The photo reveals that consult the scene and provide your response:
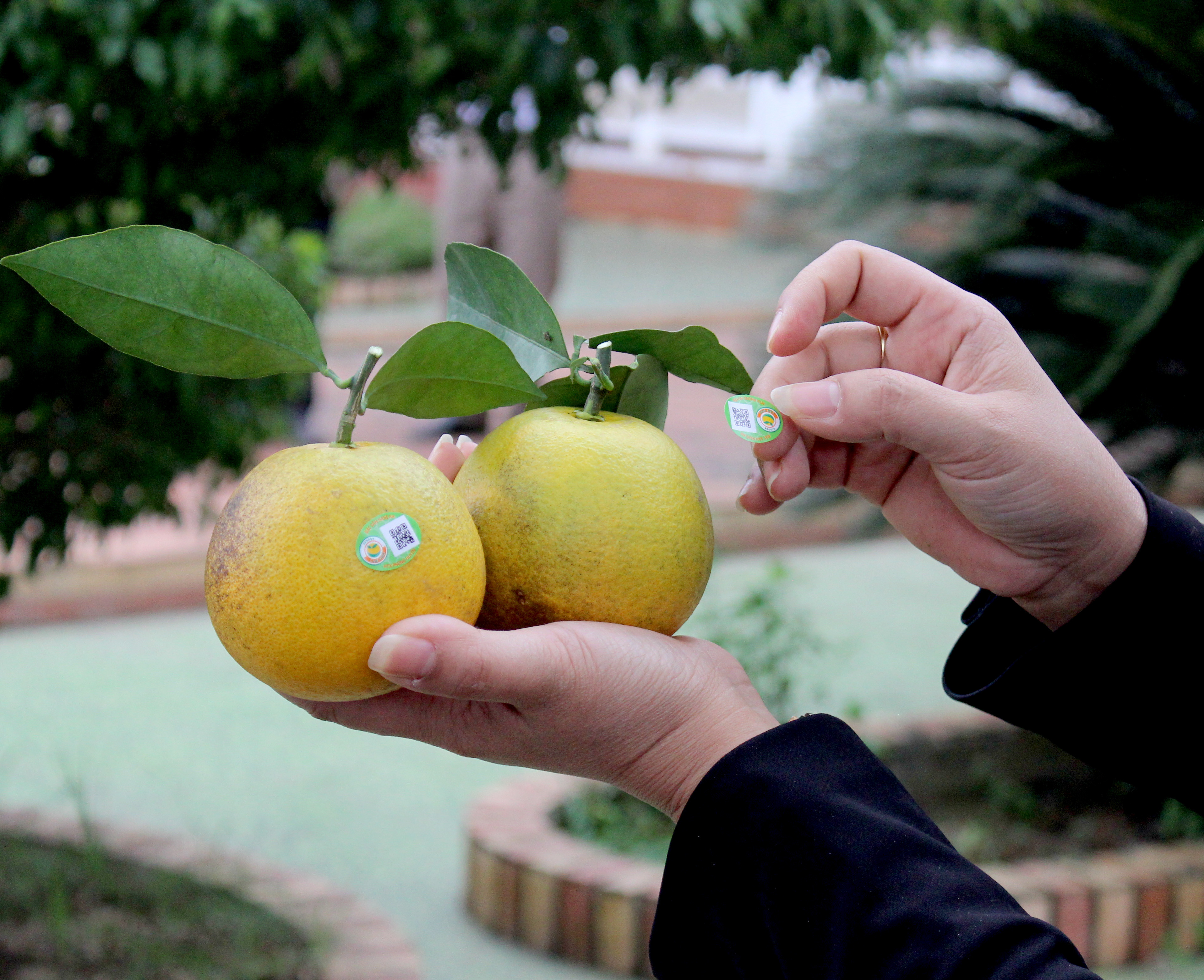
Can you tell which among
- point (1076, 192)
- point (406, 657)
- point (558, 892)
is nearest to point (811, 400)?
point (406, 657)

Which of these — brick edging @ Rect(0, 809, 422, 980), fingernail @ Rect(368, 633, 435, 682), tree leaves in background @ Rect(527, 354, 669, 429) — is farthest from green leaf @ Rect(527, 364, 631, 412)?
brick edging @ Rect(0, 809, 422, 980)

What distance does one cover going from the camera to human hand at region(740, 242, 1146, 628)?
3.79 feet

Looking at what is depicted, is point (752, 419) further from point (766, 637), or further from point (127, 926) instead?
point (766, 637)

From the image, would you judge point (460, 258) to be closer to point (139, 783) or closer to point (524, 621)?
point (524, 621)

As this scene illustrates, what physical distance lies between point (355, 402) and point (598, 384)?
0.25m

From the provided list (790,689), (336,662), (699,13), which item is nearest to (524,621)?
(336,662)

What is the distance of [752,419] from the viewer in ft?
3.86

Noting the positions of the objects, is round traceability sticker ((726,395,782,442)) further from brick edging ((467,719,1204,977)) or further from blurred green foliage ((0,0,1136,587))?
brick edging ((467,719,1204,977))

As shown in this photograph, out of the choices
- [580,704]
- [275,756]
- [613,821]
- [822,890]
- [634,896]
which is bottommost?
[275,756]

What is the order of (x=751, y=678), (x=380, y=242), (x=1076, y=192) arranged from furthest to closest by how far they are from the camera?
(x=380, y=242) < (x=1076, y=192) < (x=751, y=678)

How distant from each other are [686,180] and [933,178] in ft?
37.0

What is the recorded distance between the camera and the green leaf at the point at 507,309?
3.75 ft

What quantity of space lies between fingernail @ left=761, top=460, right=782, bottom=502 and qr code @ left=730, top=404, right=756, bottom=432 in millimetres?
185

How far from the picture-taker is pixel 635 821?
3.21 metres
